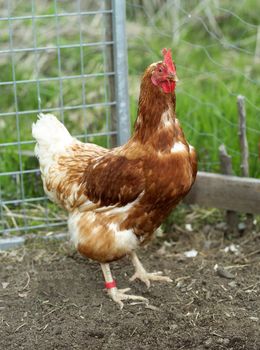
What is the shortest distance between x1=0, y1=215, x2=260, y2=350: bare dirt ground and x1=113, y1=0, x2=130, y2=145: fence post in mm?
840

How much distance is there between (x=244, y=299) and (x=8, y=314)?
54.3 inches

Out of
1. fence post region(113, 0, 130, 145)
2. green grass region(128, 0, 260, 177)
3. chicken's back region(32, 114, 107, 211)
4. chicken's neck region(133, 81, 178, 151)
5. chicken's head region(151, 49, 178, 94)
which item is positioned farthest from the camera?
green grass region(128, 0, 260, 177)

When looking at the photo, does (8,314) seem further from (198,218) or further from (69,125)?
(69,125)

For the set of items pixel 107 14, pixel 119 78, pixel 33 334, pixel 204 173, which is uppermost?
pixel 107 14

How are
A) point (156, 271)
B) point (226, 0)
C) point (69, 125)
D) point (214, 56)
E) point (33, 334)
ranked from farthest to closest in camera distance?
point (226, 0), point (214, 56), point (69, 125), point (156, 271), point (33, 334)

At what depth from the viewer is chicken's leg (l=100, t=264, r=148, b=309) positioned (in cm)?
395

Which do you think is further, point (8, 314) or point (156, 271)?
point (156, 271)

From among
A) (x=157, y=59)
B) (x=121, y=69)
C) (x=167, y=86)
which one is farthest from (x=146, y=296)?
(x=157, y=59)

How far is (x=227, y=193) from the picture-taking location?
4.53 meters

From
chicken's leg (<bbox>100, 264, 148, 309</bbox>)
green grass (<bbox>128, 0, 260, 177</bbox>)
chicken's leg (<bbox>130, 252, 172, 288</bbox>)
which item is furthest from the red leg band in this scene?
green grass (<bbox>128, 0, 260, 177</bbox>)

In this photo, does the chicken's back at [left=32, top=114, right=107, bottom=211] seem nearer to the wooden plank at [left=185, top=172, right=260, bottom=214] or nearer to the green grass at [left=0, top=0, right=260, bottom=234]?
the green grass at [left=0, top=0, right=260, bottom=234]

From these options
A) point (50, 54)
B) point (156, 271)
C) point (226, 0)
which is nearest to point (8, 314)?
point (156, 271)

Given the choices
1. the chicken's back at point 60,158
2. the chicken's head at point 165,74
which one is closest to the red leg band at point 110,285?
the chicken's back at point 60,158

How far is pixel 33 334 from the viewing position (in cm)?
359
